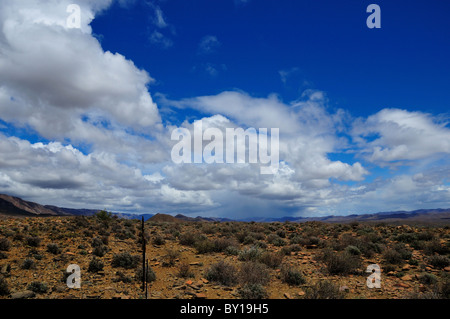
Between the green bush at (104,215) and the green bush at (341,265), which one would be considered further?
the green bush at (104,215)

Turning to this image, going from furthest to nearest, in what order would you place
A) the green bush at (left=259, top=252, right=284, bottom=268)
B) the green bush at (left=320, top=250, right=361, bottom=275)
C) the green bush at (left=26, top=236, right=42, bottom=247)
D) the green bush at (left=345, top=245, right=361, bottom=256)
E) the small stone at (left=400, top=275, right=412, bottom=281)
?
the green bush at (left=26, top=236, right=42, bottom=247) < the green bush at (left=345, top=245, right=361, bottom=256) < the green bush at (left=259, top=252, right=284, bottom=268) < the green bush at (left=320, top=250, right=361, bottom=275) < the small stone at (left=400, top=275, right=412, bottom=281)

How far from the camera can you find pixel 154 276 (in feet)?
37.0

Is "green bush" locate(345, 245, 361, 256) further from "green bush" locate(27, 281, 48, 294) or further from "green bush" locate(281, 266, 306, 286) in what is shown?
"green bush" locate(27, 281, 48, 294)

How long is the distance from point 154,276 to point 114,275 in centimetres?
217

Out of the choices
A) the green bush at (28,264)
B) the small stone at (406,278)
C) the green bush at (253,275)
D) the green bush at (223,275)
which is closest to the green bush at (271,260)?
the green bush at (253,275)

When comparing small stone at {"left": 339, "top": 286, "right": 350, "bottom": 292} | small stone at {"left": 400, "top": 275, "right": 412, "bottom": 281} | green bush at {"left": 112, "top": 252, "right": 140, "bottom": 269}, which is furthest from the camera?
green bush at {"left": 112, "top": 252, "right": 140, "bottom": 269}

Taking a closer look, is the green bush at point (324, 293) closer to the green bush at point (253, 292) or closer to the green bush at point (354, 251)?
the green bush at point (253, 292)

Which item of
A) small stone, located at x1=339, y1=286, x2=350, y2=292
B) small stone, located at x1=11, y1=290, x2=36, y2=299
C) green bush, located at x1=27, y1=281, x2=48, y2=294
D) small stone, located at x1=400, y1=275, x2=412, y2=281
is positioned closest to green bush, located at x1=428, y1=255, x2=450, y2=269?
small stone, located at x1=400, y1=275, x2=412, y2=281

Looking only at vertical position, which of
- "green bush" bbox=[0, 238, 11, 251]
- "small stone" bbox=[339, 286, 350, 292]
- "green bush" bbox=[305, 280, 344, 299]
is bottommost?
"small stone" bbox=[339, 286, 350, 292]

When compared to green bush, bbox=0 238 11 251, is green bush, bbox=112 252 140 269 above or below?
below

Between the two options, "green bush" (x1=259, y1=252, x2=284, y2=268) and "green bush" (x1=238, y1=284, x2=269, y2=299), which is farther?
"green bush" (x1=259, y1=252, x2=284, y2=268)
